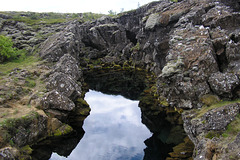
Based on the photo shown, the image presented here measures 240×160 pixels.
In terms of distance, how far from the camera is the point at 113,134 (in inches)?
1096

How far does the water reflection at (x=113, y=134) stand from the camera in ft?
73.3

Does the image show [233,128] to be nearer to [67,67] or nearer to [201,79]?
[201,79]

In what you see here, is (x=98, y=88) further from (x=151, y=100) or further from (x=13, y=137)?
(x=13, y=137)

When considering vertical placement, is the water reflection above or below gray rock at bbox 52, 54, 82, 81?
below

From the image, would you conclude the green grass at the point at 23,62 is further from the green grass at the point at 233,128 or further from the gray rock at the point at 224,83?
the green grass at the point at 233,128

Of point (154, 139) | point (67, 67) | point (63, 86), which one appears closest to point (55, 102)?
point (63, 86)

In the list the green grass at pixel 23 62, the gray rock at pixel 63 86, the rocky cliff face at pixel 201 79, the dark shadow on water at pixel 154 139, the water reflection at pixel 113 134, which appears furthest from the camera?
the green grass at pixel 23 62

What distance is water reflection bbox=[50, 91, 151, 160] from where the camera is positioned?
22.3 meters

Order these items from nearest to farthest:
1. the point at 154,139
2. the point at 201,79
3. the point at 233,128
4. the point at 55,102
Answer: the point at 233,128 → the point at 154,139 → the point at 55,102 → the point at 201,79

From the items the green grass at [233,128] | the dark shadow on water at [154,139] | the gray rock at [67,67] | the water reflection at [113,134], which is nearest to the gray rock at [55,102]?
the dark shadow on water at [154,139]

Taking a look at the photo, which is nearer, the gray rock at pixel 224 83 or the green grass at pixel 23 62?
the gray rock at pixel 224 83

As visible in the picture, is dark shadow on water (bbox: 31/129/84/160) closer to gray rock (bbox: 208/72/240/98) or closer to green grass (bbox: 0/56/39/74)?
gray rock (bbox: 208/72/240/98)

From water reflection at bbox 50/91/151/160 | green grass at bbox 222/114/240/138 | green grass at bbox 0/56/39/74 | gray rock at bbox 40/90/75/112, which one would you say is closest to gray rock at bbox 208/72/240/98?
green grass at bbox 222/114/240/138

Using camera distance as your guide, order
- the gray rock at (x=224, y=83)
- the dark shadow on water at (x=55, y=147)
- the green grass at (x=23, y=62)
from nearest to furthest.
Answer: the dark shadow on water at (x=55, y=147) → the gray rock at (x=224, y=83) → the green grass at (x=23, y=62)
